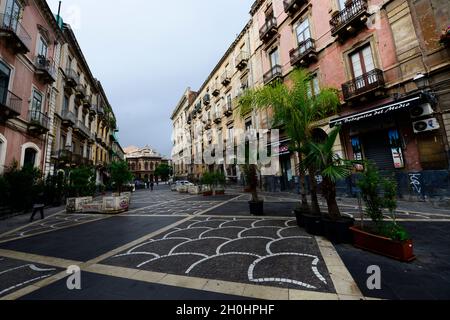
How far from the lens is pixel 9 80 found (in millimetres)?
10875

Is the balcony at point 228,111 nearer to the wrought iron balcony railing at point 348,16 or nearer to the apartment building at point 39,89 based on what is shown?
the wrought iron balcony railing at point 348,16

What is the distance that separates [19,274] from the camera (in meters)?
3.50

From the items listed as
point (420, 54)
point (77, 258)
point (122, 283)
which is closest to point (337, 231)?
point (122, 283)

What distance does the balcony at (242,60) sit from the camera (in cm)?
2009

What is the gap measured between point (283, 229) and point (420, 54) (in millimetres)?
9653

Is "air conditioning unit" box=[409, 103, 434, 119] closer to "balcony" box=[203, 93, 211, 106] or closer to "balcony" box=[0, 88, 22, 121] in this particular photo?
"balcony" box=[0, 88, 22, 121]

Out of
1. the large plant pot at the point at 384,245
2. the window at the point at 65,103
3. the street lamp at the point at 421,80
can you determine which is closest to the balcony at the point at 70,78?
the window at the point at 65,103

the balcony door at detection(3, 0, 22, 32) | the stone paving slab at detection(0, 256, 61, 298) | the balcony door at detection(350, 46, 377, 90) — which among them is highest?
the balcony door at detection(3, 0, 22, 32)

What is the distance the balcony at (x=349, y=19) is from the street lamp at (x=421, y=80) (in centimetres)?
430

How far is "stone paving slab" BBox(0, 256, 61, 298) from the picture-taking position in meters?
3.08

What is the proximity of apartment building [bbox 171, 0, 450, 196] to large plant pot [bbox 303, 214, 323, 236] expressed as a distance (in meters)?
3.12

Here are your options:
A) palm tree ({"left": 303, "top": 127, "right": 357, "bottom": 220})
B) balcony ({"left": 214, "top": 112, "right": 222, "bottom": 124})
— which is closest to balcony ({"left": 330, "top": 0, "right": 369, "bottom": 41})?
palm tree ({"left": 303, "top": 127, "right": 357, "bottom": 220})

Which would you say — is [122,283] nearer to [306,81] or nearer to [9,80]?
[306,81]
